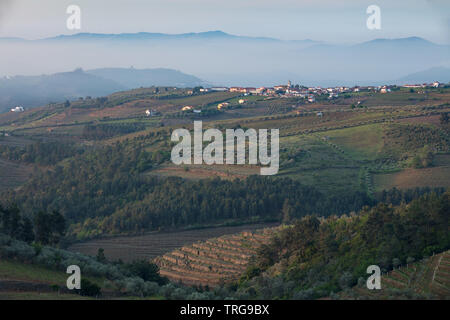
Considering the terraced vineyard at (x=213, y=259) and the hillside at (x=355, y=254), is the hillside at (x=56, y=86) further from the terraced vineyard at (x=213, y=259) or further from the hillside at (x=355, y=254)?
the hillside at (x=355, y=254)

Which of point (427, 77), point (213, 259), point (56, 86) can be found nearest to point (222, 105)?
point (213, 259)

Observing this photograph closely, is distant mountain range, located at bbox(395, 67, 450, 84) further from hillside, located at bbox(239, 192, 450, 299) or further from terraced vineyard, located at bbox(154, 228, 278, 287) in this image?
hillside, located at bbox(239, 192, 450, 299)

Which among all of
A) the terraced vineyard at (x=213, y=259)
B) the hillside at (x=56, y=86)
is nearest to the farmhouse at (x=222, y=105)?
the terraced vineyard at (x=213, y=259)

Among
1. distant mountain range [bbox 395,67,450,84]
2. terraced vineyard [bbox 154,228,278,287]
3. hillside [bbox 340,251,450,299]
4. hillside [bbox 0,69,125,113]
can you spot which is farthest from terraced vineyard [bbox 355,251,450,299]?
hillside [bbox 0,69,125,113]

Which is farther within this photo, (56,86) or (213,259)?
(56,86)

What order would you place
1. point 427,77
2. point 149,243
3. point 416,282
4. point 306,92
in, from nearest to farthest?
point 416,282
point 149,243
point 306,92
point 427,77

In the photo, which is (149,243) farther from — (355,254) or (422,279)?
(422,279)
